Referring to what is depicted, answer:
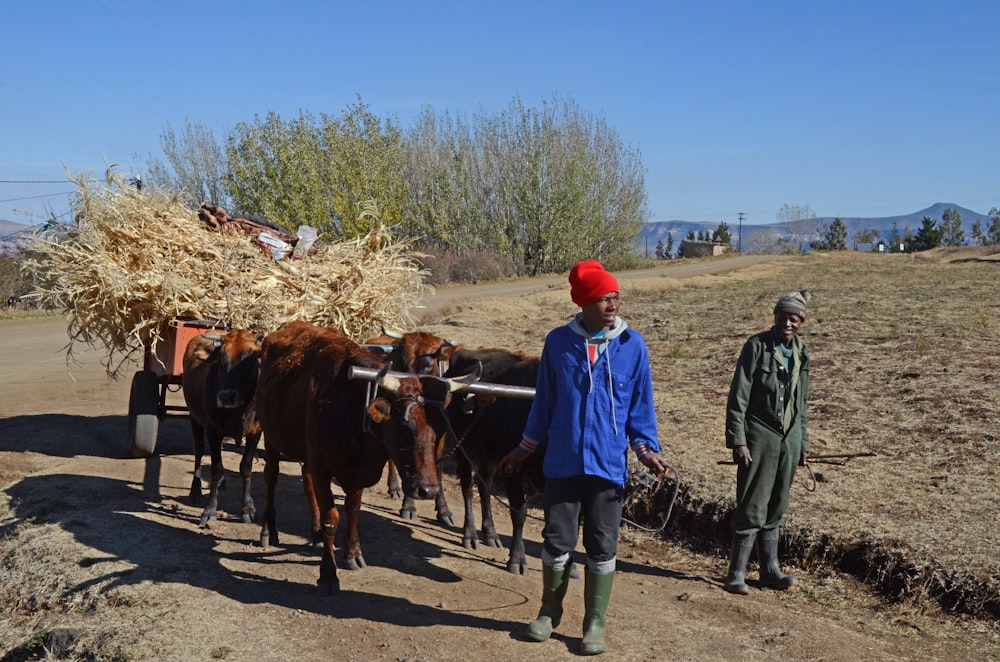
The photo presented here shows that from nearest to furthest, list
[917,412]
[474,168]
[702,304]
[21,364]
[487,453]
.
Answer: [487,453]
[917,412]
[21,364]
[702,304]
[474,168]

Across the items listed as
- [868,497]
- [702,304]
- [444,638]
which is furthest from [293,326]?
[702,304]

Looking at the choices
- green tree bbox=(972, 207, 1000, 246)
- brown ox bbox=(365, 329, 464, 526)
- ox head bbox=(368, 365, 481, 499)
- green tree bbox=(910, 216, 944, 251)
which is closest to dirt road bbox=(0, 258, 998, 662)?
brown ox bbox=(365, 329, 464, 526)

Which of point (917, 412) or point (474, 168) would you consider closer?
point (917, 412)

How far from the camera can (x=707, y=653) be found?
5.73 meters

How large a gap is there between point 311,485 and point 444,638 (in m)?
1.94

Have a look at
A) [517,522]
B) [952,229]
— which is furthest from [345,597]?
[952,229]

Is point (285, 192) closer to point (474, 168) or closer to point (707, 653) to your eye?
point (474, 168)

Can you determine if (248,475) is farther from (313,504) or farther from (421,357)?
(421,357)

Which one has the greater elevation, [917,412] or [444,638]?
[917,412]

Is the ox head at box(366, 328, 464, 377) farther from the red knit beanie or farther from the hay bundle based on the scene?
the hay bundle

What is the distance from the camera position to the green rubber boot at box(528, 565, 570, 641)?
18.7ft

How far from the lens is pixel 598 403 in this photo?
216 inches

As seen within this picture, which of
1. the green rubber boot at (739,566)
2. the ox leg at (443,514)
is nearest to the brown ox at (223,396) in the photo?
the ox leg at (443,514)

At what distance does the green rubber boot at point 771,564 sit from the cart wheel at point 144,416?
624cm
